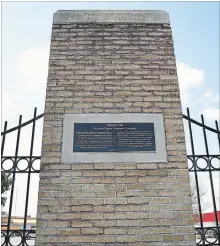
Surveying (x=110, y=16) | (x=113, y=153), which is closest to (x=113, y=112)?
(x=113, y=153)

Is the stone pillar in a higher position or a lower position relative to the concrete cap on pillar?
lower

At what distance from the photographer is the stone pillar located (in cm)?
298

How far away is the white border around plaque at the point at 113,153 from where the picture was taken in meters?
3.27

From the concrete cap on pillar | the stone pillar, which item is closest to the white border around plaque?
the stone pillar

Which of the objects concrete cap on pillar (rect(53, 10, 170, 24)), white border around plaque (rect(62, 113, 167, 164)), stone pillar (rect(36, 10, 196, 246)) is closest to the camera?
stone pillar (rect(36, 10, 196, 246))

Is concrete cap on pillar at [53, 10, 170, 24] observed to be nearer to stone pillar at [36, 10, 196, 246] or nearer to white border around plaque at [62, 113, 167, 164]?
stone pillar at [36, 10, 196, 246]

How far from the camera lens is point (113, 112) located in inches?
140

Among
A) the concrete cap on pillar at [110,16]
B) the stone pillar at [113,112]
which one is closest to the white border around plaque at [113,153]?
the stone pillar at [113,112]

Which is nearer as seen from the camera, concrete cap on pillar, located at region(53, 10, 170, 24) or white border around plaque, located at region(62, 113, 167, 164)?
white border around plaque, located at region(62, 113, 167, 164)

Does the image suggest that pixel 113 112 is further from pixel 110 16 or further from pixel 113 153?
pixel 110 16

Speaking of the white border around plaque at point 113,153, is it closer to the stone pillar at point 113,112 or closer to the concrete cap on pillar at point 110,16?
the stone pillar at point 113,112

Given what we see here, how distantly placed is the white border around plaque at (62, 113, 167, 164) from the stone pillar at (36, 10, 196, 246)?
5 centimetres

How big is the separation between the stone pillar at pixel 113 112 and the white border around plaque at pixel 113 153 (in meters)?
0.05

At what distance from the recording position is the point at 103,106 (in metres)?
3.59
